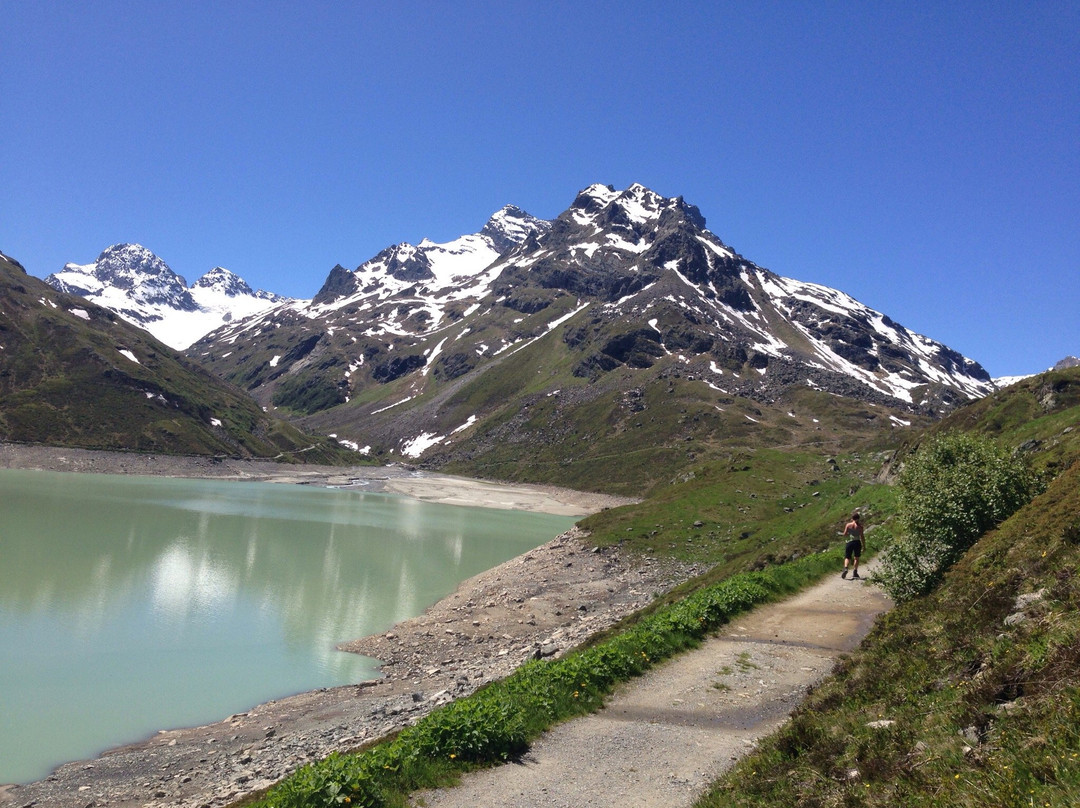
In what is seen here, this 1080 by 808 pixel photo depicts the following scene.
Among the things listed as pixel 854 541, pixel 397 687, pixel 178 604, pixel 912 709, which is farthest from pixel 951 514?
pixel 178 604

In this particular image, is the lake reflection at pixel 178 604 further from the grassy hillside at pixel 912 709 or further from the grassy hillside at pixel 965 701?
the grassy hillside at pixel 965 701

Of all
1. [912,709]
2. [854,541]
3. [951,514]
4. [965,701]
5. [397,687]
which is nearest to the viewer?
[965,701]

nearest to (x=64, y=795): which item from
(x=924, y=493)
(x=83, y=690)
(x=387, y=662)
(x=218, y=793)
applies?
(x=218, y=793)

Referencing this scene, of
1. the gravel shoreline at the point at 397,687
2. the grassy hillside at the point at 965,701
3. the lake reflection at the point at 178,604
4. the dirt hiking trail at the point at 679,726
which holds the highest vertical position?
the grassy hillside at the point at 965,701

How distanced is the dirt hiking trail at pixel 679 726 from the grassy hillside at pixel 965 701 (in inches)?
62.0

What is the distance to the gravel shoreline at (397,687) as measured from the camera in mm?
21984

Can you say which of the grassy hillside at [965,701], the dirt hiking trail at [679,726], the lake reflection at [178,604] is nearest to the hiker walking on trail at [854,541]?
the dirt hiking trail at [679,726]

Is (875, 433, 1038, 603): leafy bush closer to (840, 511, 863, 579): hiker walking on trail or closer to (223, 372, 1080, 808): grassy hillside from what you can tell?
(223, 372, 1080, 808): grassy hillside

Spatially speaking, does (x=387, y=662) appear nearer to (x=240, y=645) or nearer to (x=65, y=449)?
(x=240, y=645)

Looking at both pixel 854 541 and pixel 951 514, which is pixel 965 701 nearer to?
pixel 951 514

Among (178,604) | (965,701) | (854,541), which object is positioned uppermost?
(854,541)

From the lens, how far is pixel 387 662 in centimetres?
3788

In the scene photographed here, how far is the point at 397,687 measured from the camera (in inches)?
1288

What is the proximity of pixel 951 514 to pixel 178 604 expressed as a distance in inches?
2103
